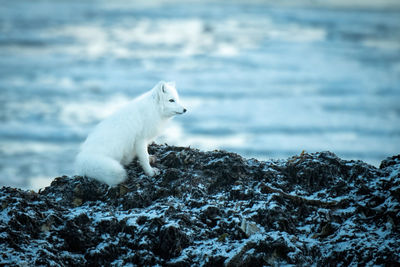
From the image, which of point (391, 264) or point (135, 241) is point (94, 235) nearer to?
point (135, 241)

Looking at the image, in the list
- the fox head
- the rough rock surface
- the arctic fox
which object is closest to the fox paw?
the arctic fox

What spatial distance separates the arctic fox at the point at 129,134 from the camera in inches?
191

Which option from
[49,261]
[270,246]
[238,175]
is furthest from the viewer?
[238,175]

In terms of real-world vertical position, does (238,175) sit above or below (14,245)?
above

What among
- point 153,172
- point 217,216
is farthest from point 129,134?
point 217,216

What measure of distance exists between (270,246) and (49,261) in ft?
5.74

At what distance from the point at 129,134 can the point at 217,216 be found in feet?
5.34

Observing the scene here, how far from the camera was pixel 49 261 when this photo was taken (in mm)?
3424

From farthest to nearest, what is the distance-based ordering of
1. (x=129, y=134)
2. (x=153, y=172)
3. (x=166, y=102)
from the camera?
(x=166, y=102)
(x=129, y=134)
(x=153, y=172)

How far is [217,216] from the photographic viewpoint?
411 cm

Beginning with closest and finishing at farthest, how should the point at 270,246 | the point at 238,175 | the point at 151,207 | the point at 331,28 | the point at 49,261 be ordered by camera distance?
1. the point at 49,261
2. the point at 270,246
3. the point at 151,207
4. the point at 238,175
5. the point at 331,28

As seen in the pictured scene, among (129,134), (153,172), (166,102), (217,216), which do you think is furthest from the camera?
(166,102)

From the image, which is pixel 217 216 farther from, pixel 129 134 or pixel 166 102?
pixel 166 102

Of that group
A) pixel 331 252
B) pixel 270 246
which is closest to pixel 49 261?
pixel 270 246
